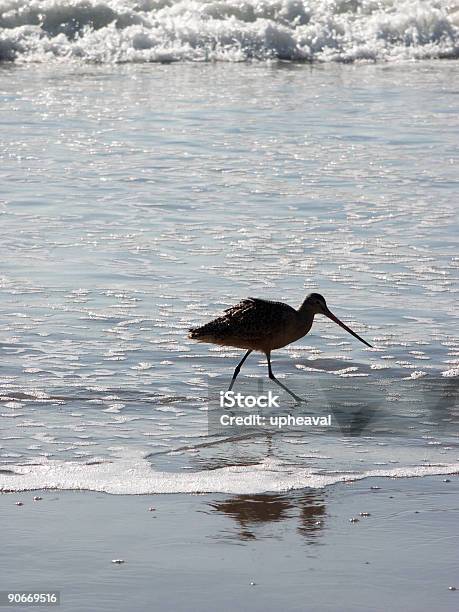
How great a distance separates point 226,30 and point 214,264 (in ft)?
51.7

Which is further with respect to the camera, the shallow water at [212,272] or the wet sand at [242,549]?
the shallow water at [212,272]

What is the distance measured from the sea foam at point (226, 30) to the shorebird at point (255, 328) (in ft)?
57.1

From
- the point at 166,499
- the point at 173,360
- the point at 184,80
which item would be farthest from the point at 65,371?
the point at 184,80

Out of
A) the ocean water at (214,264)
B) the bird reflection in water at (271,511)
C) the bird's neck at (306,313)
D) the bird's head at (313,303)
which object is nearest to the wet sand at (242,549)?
the bird reflection in water at (271,511)

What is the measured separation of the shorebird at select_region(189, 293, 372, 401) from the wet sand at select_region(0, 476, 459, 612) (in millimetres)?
1572

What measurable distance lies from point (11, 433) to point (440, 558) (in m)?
2.31

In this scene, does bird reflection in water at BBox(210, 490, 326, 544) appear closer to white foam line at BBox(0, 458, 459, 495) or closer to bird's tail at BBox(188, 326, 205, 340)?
white foam line at BBox(0, 458, 459, 495)

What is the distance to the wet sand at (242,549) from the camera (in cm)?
448

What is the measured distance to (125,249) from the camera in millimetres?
10641

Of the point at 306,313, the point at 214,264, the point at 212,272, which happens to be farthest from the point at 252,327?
the point at 214,264

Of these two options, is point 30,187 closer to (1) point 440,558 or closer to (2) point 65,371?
(2) point 65,371

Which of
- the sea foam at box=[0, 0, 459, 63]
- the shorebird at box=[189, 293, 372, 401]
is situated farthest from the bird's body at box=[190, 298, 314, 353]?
the sea foam at box=[0, 0, 459, 63]

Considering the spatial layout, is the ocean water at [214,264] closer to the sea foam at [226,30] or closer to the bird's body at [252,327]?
the bird's body at [252,327]

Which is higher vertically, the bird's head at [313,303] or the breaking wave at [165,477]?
the bird's head at [313,303]
